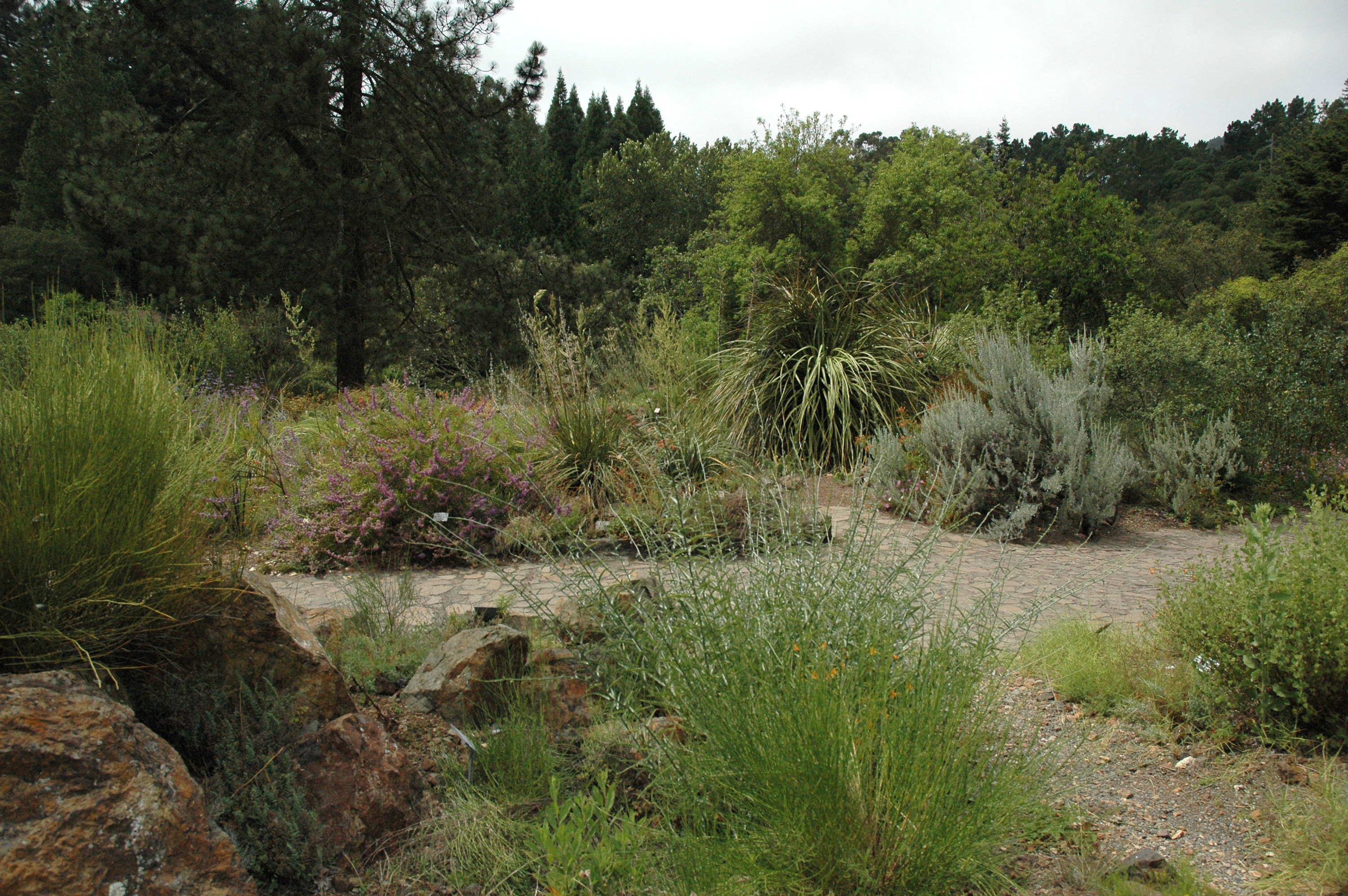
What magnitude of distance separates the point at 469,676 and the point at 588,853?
868mm

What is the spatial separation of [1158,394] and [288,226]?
11.3 metres

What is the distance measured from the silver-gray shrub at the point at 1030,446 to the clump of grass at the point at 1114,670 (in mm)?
2143

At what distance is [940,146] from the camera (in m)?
16.5

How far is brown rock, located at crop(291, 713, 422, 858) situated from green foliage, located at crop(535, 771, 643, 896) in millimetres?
395

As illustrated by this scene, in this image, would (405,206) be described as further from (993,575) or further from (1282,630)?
(1282,630)

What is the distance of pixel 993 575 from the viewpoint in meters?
3.36

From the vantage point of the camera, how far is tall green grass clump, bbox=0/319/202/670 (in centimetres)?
156

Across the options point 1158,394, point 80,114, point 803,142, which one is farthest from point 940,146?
point 80,114

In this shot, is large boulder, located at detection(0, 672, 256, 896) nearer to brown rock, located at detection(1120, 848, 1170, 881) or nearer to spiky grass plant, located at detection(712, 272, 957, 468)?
brown rock, located at detection(1120, 848, 1170, 881)

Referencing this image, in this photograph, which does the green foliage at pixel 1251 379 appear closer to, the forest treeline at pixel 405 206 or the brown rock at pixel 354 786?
the forest treeline at pixel 405 206

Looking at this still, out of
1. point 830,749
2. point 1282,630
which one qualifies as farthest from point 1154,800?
point 830,749

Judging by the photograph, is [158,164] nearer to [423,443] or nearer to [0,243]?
[423,443]

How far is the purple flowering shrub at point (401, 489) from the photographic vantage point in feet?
15.7

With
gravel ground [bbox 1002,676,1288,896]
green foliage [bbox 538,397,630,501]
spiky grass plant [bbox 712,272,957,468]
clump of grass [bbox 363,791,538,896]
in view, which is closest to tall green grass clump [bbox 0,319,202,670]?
clump of grass [bbox 363,791,538,896]
